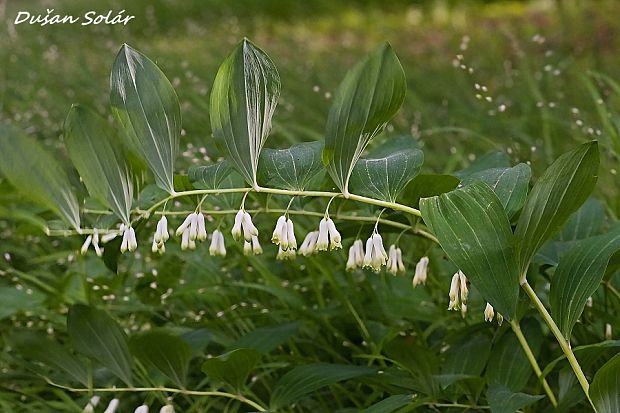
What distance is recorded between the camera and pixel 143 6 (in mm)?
5859

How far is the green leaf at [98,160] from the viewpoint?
105cm

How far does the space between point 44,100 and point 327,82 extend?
1.00 meters

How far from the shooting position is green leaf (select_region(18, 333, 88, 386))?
1.34m

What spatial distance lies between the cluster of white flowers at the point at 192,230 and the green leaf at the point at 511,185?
0.33 m

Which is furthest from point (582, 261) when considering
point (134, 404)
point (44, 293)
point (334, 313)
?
point (44, 293)

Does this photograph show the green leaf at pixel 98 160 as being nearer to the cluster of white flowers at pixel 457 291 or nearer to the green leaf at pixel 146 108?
the green leaf at pixel 146 108

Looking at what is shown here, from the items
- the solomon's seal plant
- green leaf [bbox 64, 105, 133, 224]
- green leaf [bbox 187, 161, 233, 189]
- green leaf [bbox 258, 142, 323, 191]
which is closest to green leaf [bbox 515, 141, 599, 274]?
the solomon's seal plant

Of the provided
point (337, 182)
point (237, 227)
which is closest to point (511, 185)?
point (337, 182)

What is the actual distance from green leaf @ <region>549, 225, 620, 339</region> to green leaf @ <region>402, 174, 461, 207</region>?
6.5 inches

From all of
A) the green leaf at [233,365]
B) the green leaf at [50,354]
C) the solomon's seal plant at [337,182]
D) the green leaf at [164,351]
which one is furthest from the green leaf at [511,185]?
the green leaf at [50,354]

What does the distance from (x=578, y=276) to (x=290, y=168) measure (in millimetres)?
Result: 363

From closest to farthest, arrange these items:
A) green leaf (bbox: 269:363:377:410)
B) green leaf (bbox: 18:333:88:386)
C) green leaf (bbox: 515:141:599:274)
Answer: green leaf (bbox: 515:141:599:274), green leaf (bbox: 269:363:377:410), green leaf (bbox: 18:333:88:386)

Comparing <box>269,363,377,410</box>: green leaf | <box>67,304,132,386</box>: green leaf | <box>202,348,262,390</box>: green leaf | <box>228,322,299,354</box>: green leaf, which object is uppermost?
<box>67,304,132,386</box>: green leaf

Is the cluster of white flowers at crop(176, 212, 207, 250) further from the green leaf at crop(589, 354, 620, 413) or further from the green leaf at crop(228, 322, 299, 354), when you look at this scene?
the green leaf at crop(589, 354, 620, 413)
